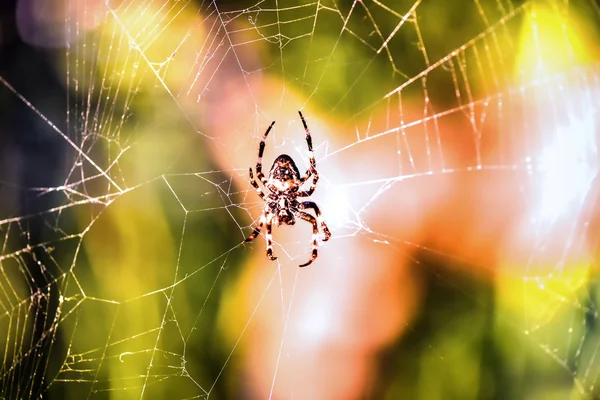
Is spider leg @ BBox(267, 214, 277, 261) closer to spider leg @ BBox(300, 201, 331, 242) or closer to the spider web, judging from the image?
the spider web

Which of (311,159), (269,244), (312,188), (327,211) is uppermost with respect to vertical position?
(311,159)

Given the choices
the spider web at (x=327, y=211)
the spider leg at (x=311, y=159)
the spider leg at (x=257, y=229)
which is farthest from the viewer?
the spider leg at (x=257, y=229)

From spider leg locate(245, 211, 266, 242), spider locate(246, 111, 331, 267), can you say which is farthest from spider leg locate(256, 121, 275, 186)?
spider leg locate(245, 211, 266, 242)

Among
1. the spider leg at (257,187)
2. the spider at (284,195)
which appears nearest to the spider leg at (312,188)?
the spider at (284,195)

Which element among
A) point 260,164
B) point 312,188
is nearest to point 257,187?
point 260,164

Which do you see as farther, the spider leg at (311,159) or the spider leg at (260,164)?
the spider leg at (260,164)

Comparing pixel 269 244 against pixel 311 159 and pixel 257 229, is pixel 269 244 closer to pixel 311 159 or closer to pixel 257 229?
pixel 257 229

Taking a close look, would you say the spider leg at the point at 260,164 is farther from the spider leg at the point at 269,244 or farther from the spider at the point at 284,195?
the spider leg at the point at 269,244
